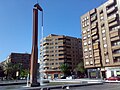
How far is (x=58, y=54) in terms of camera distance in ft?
339

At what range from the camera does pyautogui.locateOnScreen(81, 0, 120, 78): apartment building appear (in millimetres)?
61469

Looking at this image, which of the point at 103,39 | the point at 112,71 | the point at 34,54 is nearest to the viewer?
the point at 34,54

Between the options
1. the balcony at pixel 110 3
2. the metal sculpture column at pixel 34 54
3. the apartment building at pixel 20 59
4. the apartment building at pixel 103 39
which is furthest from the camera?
the apartment building at pixel 20 59

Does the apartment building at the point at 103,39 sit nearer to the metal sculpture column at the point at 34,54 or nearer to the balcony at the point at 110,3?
the balcony at the point at 110,3

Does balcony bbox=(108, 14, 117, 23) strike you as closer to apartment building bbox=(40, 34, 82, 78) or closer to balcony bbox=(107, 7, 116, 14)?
balcony bbox=(107, 7, 116, 14)

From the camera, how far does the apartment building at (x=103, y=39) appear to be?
61.5 meters

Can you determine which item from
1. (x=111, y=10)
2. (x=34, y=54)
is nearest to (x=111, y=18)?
(x=111, y=10)

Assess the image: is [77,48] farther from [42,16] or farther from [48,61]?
[42,16]

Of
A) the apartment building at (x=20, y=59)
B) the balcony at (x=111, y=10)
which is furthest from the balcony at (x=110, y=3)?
the apartment building at (x=20, y=59)

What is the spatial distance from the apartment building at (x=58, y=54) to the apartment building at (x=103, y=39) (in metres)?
28.7

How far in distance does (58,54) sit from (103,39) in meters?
41.3

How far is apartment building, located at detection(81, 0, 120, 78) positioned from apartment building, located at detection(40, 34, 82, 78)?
28.7 m

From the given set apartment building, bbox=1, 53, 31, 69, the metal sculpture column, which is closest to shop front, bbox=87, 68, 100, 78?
the metal sculpture column

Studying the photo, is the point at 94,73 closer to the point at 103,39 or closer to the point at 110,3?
the point at 103,39
